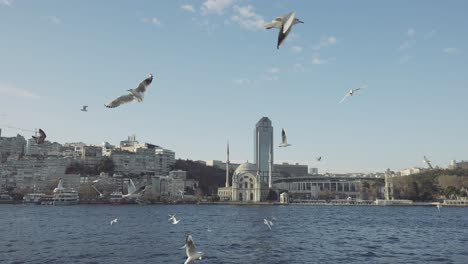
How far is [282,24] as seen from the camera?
6.63 meters

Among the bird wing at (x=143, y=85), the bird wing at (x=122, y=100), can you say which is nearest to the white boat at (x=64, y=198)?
the bird wing at (x=122, y=100)

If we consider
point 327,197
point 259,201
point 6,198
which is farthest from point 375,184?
point 6,198

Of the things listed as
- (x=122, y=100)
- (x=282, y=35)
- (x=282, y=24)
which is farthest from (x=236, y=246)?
(x=282, y=35)

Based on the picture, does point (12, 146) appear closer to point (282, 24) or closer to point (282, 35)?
point (282, 24)

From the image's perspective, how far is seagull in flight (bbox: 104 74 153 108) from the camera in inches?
410

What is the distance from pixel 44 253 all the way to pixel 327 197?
148m

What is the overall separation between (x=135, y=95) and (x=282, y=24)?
16.4ft

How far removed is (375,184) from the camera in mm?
164125

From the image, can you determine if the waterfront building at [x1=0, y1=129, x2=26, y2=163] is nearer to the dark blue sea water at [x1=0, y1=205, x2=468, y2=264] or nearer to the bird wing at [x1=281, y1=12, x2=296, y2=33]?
the dark blue sea water at [x1=0, y1=205, x2=468, y2=264]

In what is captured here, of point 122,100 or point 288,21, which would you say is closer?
point 288,21

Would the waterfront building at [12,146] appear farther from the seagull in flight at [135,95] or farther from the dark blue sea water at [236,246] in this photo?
the seagull in flight at [135,95]

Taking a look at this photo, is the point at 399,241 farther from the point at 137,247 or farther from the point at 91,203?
the point at 91,203

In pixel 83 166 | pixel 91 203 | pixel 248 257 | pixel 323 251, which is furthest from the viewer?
pixel 83 166

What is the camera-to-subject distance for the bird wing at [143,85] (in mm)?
10391
